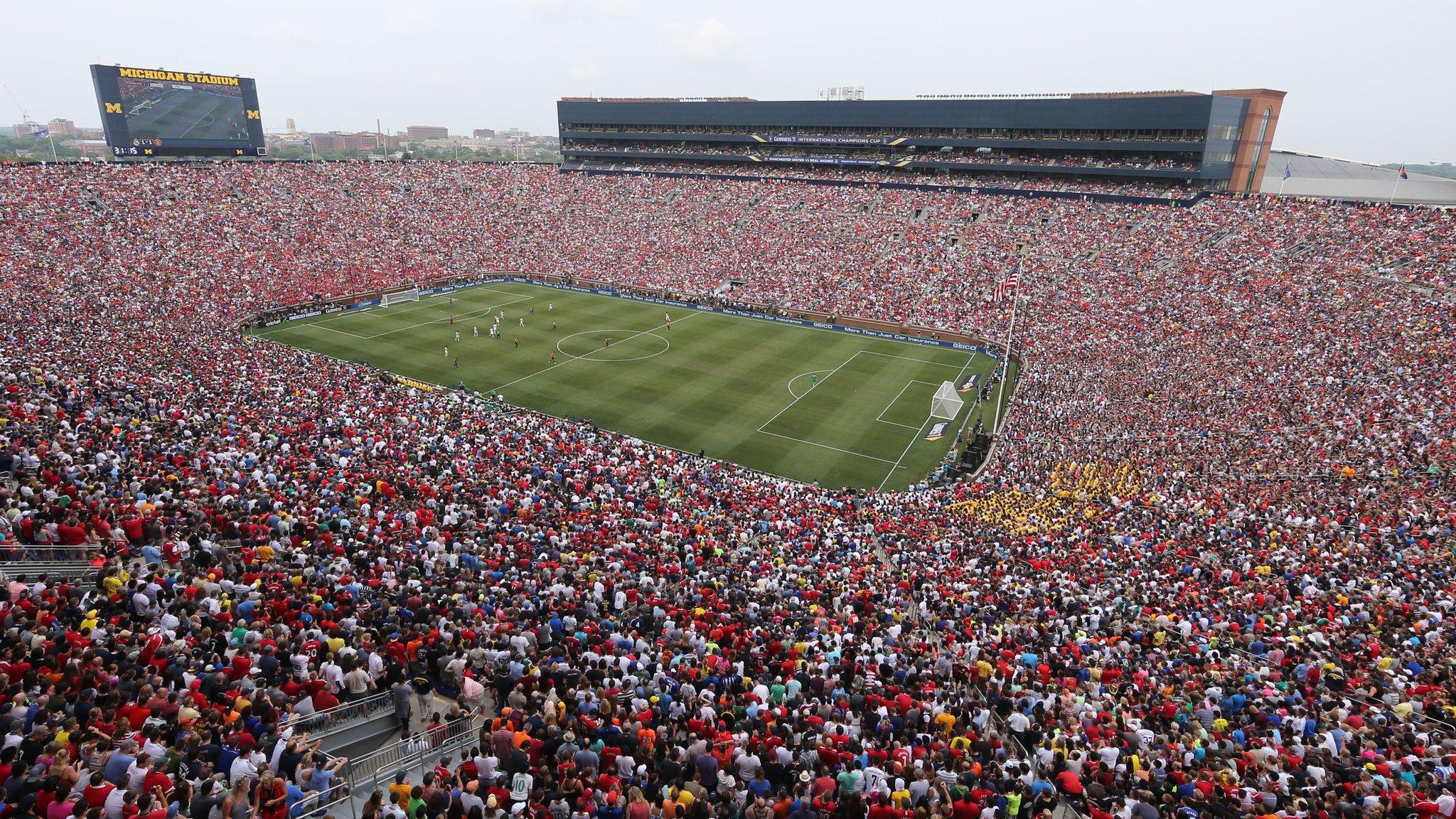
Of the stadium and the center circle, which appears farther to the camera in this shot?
the center circle

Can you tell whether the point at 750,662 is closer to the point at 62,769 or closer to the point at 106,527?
the point at 62,769

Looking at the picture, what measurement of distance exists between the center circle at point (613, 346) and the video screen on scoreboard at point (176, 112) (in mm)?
44779

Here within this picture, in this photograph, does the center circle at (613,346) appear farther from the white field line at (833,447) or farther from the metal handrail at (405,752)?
the metal handrail at (405,752)

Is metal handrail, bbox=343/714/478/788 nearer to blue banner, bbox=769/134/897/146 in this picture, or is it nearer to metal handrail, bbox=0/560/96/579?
metal handrail, bbox=0/560/96/579

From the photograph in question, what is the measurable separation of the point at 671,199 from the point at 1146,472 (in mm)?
65305

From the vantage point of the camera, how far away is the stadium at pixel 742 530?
30.4 ft

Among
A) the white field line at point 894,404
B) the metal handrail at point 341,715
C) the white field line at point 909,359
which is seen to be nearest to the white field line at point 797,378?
the white field line at point 894,404

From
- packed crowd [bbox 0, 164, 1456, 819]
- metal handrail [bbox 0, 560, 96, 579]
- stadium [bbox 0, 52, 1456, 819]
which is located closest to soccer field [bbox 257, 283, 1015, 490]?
stadium [bbox 0, 52, 1456, 819]

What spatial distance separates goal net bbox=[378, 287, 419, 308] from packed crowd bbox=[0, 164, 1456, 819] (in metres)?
17.5

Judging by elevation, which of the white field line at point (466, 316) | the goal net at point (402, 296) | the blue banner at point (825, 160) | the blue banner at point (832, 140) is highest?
the blue banner at point (832, 140)

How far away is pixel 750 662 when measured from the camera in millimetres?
12562

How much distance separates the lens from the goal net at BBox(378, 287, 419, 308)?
194ft

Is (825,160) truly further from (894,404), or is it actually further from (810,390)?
(894,404)

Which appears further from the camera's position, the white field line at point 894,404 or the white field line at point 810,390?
the white field line at point 894,404
